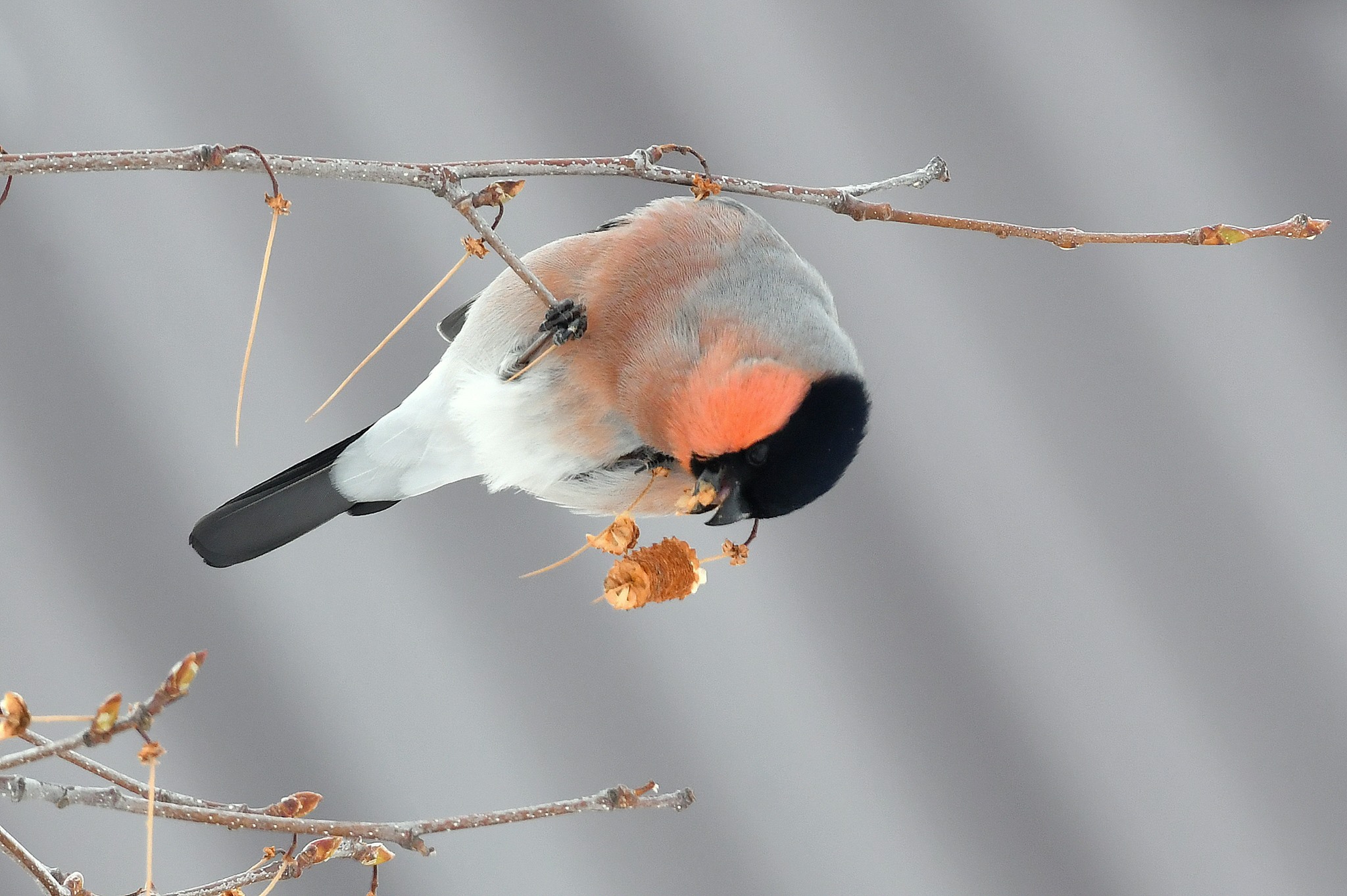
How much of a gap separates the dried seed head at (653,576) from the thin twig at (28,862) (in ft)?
1.00

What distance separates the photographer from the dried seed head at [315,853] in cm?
55

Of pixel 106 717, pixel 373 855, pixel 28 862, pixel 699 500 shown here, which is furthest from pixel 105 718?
pixel 699 500

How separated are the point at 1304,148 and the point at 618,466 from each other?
0.82m

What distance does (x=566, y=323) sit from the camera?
86 centimetres

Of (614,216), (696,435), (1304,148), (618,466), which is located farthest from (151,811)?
(1304,148)

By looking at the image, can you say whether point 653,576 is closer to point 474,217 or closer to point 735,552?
point 735,552

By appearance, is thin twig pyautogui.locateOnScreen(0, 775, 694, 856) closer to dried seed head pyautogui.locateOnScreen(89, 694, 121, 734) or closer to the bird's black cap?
dried seed head pyautogui.locateOnScreen(89, 694, 121, 734)

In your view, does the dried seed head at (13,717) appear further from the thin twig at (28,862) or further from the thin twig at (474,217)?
the thin twig at (474,217)

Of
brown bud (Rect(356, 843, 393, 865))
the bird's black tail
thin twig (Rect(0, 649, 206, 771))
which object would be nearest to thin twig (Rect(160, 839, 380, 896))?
brown bud (Rect(356, 843, 393, 865))

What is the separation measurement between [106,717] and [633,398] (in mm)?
537

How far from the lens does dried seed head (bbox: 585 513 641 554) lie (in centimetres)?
69

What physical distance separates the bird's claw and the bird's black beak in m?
0.16

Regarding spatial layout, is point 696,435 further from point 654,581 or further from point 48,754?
point 48,754

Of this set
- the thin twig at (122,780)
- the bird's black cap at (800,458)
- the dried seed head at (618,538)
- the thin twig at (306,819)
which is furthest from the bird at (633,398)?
the thin twig at (122,780)
